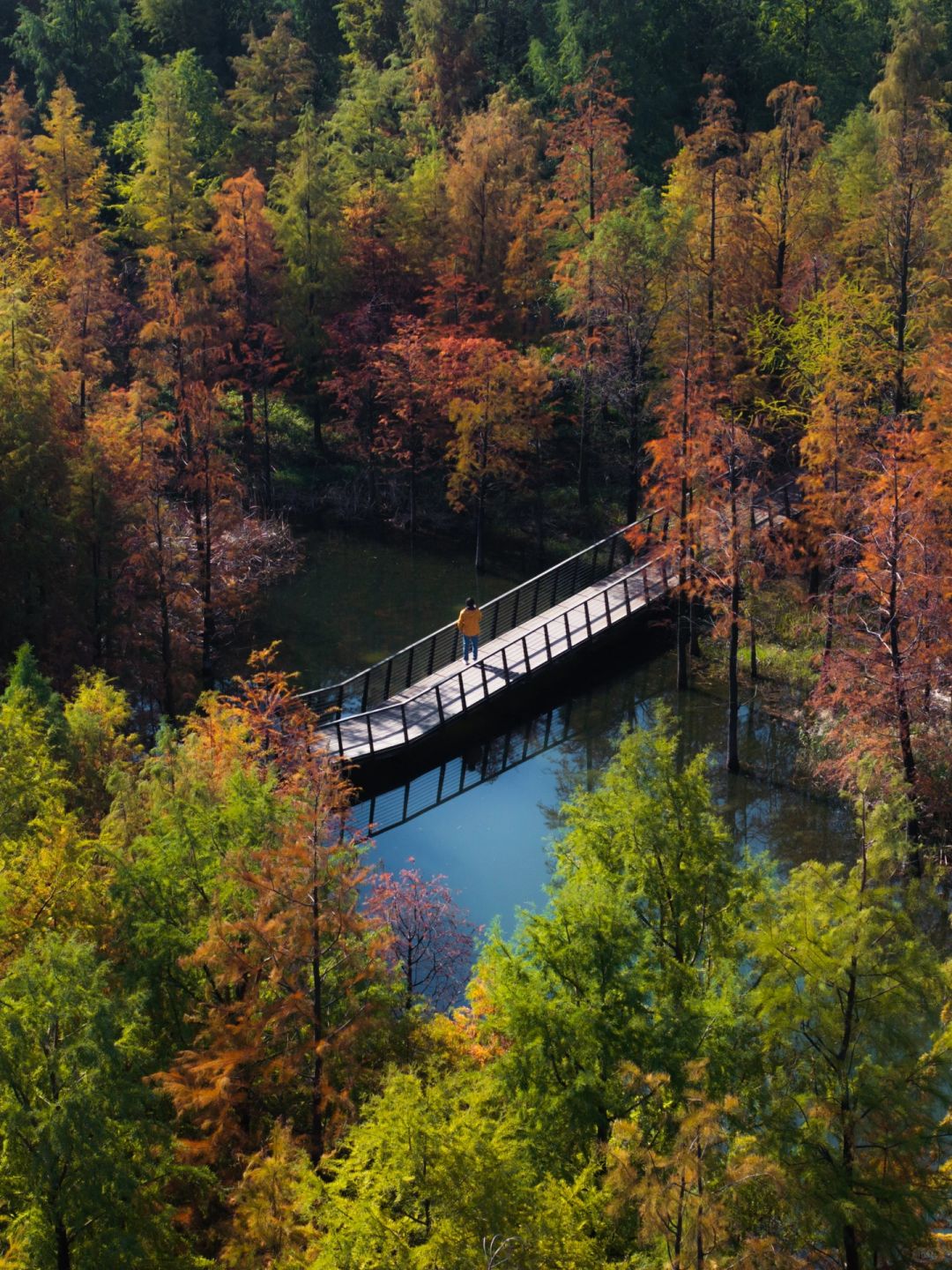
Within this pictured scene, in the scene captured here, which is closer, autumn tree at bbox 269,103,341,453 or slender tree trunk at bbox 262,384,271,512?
slender tree trunk at bbox 262,384,271,512

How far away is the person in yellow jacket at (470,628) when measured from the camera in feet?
115

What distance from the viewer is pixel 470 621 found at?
115ft

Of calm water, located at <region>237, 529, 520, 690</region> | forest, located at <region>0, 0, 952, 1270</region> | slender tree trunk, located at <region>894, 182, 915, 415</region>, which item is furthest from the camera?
calm water, located at <region>237, 529, 520, 690</region>

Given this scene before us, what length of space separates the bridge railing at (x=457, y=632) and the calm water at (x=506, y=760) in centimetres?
234

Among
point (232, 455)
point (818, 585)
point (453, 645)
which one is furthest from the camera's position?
point (232, 455)

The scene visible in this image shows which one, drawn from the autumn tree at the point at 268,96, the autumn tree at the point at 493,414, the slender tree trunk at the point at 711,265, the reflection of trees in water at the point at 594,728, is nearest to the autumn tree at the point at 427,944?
the reflection of trees in water at the point at 594,728

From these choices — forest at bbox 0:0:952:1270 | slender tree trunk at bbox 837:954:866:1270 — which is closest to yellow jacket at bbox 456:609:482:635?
forest at bbox 0:0:952:1270

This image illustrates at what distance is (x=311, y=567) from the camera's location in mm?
45688

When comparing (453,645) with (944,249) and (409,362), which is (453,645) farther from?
(944,249)

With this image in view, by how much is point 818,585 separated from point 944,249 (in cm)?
1107

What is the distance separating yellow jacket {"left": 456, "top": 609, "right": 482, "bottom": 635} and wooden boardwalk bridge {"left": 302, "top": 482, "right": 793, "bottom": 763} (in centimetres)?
50

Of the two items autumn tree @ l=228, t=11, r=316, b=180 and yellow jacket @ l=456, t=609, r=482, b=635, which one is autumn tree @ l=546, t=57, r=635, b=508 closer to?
yellow jacket @ l=456, t=609, r=482, b=635

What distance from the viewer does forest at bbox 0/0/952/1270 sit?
1382 cm

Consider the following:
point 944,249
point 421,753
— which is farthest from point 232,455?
point 944,249
